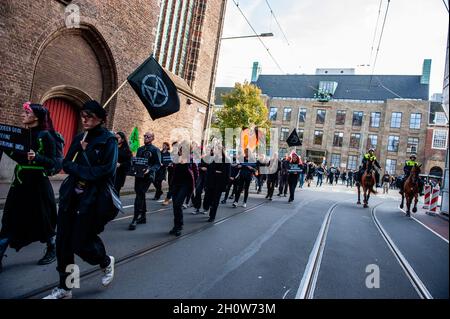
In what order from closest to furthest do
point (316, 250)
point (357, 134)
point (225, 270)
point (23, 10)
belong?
point (225, 270) → point (316, 250) → point (23, 10) → point (357, 134)

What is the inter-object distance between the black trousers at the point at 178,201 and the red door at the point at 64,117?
766 centimetres

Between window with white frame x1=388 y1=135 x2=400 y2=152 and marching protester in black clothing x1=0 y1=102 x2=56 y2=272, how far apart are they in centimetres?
4927

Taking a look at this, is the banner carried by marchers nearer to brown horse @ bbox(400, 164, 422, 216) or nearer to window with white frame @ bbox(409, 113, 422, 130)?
brown horse @ bbox(400, 164, 422, 216)

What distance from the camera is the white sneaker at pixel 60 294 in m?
3.05

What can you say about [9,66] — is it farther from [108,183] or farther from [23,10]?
[108,183]

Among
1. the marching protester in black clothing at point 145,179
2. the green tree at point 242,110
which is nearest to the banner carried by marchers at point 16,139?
the marching protester in black clothing at point 145,179

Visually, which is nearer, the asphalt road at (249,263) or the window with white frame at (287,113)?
the asphalt road at (249,263)

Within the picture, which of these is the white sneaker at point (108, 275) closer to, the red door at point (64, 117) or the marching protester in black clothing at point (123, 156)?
the marching protester in black clothing at point (123, 156)

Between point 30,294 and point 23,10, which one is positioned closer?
point 30,294

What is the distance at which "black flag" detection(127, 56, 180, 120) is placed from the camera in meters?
6.07

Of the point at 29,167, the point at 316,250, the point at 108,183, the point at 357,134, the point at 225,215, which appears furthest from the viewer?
the point at 357,134

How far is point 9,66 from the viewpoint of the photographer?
9.06 m
